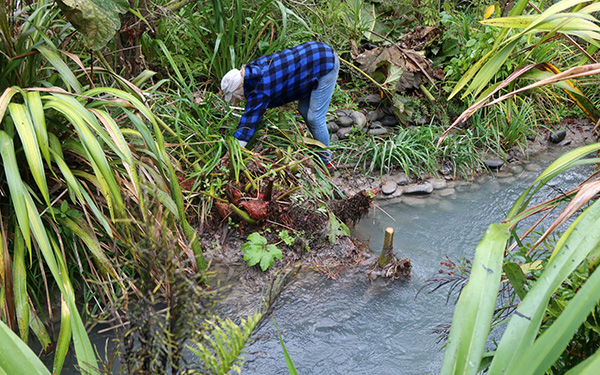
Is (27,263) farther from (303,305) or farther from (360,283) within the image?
(360,283)

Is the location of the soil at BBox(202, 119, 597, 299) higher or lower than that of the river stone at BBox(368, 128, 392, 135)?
lower

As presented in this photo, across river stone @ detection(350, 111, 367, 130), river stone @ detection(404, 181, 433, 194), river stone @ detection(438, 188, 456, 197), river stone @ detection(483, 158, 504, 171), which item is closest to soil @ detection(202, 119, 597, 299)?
river stone @ detection(404, 181, 433, 194)

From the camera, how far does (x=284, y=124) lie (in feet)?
13.0

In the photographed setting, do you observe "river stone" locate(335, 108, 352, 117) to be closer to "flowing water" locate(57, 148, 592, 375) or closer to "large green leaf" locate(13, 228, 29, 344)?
"flowing water" locate(57, 148, 592, 375)

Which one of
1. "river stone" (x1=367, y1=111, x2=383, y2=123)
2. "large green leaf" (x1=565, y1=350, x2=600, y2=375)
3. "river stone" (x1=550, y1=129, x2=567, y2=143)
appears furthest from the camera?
"river stone" (x1=550, y1=129, x2=567, y2=143)

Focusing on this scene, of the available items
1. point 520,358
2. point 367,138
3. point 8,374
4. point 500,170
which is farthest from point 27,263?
point 500,170

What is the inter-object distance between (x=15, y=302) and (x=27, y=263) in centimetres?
32

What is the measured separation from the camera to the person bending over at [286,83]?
3453 mm

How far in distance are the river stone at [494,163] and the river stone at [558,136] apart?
3.10ft

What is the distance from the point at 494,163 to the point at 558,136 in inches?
43.3

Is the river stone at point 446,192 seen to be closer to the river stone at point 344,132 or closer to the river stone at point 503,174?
the river stone at point 503,174

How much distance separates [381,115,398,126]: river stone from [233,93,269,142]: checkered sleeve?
5.69ft

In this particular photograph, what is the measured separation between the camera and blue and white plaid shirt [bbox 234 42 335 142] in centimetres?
345

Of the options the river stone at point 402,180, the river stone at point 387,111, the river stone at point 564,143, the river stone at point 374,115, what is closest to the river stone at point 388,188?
the river stone at point 402,180
